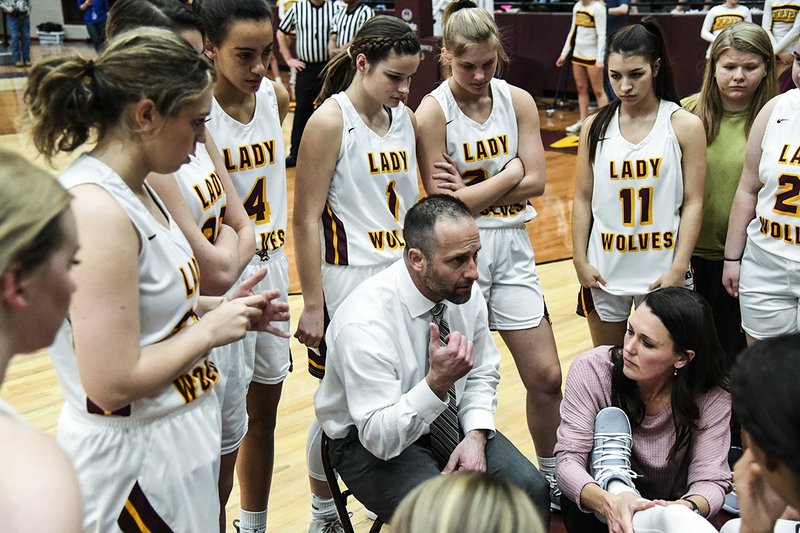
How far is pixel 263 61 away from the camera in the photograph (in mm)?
2992

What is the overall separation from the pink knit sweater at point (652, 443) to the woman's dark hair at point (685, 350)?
3cm

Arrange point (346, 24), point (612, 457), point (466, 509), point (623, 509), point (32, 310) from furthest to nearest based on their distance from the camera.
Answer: point (346, 24) → point (612, 457) → point (623, 509) → point (466, 509) → point (32, 310)

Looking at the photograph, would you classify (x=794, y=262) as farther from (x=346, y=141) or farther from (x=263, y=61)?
(x=263, y=61)

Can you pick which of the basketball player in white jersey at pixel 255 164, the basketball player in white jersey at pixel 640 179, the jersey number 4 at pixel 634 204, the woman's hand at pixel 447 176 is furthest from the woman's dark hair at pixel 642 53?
the basketball player in white jersey at pixel 255 164

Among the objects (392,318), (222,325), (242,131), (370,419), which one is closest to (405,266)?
(392,318)

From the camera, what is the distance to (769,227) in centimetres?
340

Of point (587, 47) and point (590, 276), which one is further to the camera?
point (587, 47)

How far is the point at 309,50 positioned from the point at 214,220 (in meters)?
6.34

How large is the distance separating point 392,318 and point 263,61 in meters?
0.92

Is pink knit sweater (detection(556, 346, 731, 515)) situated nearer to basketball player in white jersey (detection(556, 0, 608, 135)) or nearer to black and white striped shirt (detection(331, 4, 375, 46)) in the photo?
black and white striped shirt (detection(331, 4, 375, 46))

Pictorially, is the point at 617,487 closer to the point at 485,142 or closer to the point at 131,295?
the point at 485,142

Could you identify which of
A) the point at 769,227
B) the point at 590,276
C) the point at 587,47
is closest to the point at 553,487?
the point at 590,276

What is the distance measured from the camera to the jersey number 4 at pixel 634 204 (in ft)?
11.6

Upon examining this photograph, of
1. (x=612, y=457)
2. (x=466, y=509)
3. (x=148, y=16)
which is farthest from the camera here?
(x=612, y=457)
